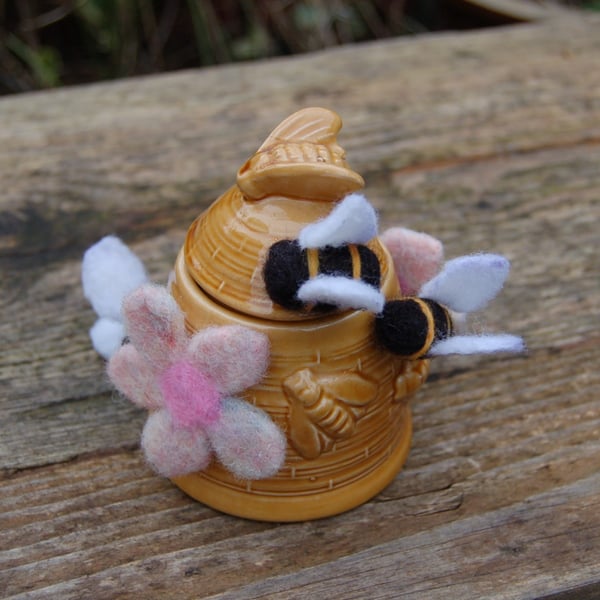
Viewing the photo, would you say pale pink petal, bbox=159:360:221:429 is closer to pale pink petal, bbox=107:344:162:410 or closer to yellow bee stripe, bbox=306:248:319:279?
pale pink petal, bbox=107:344:162:410

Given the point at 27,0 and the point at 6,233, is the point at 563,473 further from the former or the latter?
the point at 27,0

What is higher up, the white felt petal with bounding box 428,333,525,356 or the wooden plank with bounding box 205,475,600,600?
the white felt petal with bounding box 428,333,525,356

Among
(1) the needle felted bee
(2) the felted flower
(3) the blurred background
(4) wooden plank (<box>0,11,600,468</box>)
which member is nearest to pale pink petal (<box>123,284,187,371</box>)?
(2) the felted flower

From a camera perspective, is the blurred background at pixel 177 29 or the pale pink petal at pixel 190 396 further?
the blurred background at pixel 177 29

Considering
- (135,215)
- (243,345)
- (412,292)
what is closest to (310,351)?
(243,345)

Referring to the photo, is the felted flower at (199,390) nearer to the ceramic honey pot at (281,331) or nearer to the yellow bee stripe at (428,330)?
the ceramic honey pot at (281,331)

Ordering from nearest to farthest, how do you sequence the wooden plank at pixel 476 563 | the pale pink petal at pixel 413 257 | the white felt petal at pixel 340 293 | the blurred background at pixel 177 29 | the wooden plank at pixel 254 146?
1. the white felt petal at pixel 340 293
2. the wooden plank at pixel 476 563
3. the pale pink petal at pixel 413 257
4. the wooden plank at pixel 254 146
5. the blurred background at pixel 177 29

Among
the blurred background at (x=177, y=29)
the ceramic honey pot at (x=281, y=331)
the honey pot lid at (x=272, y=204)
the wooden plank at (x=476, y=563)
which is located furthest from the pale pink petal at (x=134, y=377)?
the blurred background at (x=177, y=29)
